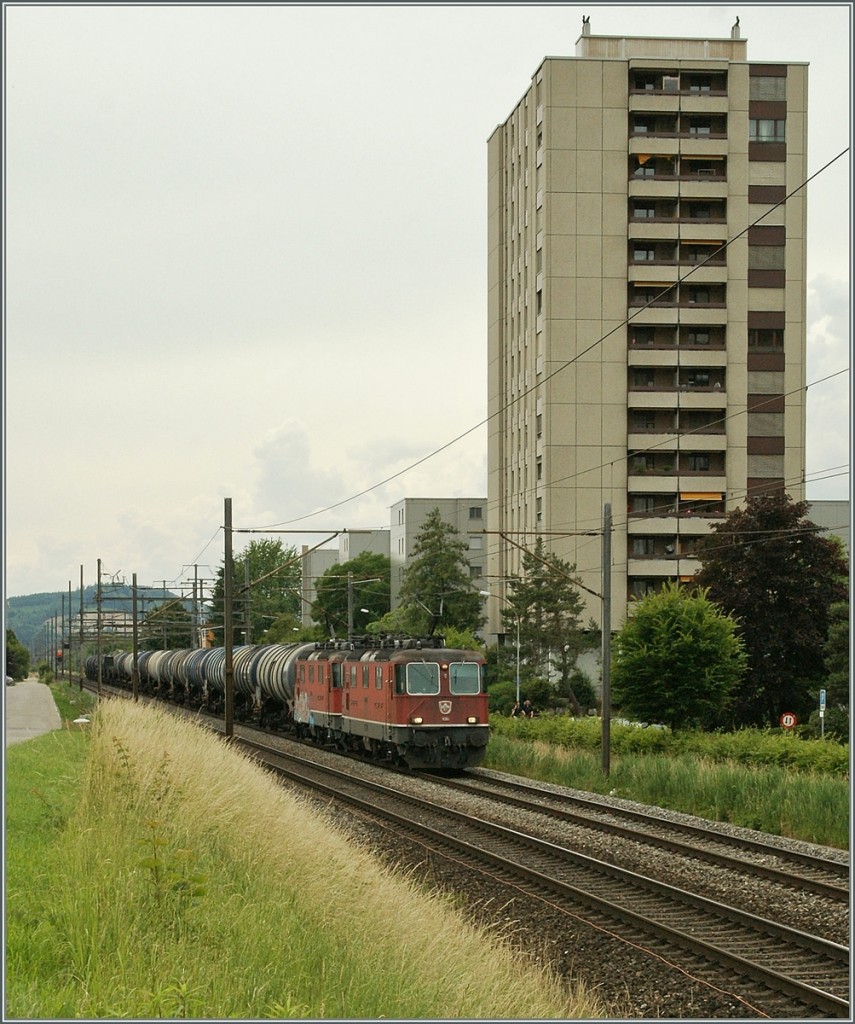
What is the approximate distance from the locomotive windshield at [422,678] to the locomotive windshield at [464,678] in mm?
482

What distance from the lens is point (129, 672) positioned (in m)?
89.9

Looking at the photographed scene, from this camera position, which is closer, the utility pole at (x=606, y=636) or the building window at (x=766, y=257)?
the utility pole at (x=606, y=636)

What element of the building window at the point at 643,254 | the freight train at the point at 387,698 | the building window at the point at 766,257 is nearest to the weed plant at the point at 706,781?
the freight train at the point at 387,698

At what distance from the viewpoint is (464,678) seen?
32.8 metres

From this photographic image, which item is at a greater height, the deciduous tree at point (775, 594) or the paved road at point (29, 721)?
the deciduous tree at point (775, 594)

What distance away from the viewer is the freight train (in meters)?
32.0

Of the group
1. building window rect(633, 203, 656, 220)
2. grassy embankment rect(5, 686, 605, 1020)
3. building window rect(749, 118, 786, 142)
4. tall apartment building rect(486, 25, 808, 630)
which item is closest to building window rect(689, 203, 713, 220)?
tall apartment building rect(486, 25, 808, 630)

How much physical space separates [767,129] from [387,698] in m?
62.5

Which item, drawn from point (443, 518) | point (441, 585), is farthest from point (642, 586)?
point (443, 518)

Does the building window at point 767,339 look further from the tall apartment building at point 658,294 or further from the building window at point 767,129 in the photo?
the building window at point 767,129

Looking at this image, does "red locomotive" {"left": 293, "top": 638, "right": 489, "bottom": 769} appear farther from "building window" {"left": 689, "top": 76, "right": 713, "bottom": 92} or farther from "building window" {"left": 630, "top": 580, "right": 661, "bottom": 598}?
"building window" {"left": 689, "top": 76, "right": 713, "bottom": 92}

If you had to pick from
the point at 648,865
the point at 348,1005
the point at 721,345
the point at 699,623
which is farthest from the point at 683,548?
the point at 348,1005

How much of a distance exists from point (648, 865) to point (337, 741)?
23375mm

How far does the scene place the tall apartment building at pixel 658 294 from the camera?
79812 mm
